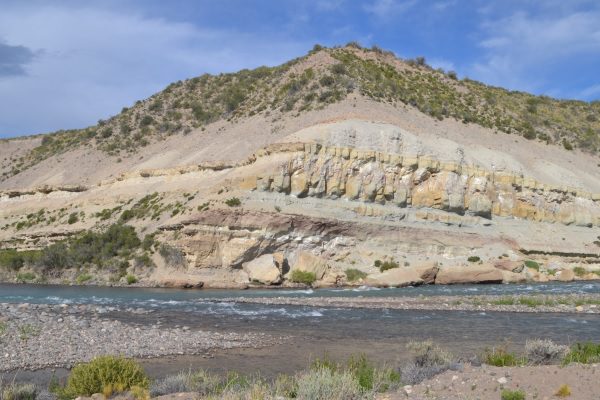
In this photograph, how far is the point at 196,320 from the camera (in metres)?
21.0

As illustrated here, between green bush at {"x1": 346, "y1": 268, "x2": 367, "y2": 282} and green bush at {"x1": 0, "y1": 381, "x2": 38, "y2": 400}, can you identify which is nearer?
green bush at {"x1": 0, "y1": 381, "x2": 38, "y2": 400}

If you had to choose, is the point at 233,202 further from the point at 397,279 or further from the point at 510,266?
the point at 510,266

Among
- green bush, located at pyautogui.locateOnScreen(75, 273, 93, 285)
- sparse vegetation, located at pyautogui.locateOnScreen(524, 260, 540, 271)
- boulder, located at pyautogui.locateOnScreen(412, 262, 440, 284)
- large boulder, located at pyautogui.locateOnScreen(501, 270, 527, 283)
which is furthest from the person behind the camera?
sparse vegetation, located at pyautogui.locateOnScreen(524, 260, 540, 271)

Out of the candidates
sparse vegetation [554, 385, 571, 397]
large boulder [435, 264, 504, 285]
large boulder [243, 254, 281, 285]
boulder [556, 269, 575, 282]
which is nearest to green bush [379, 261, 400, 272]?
large boulder [435, 264, 504, 285]

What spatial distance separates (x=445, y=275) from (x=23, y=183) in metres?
51.0

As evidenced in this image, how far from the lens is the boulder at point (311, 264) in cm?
3612

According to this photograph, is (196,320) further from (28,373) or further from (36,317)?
(28,373)

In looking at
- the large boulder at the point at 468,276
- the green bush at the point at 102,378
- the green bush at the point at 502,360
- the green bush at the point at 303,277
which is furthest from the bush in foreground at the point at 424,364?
the large boulder at the point at 468,276

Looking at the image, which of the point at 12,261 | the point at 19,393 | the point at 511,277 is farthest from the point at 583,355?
the point at 12,261

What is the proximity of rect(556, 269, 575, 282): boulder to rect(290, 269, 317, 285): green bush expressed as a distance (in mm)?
18205

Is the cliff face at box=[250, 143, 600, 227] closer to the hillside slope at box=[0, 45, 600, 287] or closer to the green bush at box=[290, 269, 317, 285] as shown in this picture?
the hillside slope at box=[0, 45, 600, 287]

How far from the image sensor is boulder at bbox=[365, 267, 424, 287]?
3600 centimetres

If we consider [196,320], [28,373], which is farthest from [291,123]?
[28,373]

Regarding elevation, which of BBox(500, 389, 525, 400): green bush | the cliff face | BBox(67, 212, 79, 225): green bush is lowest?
BBox(500, 389, 525, 400): green bush
